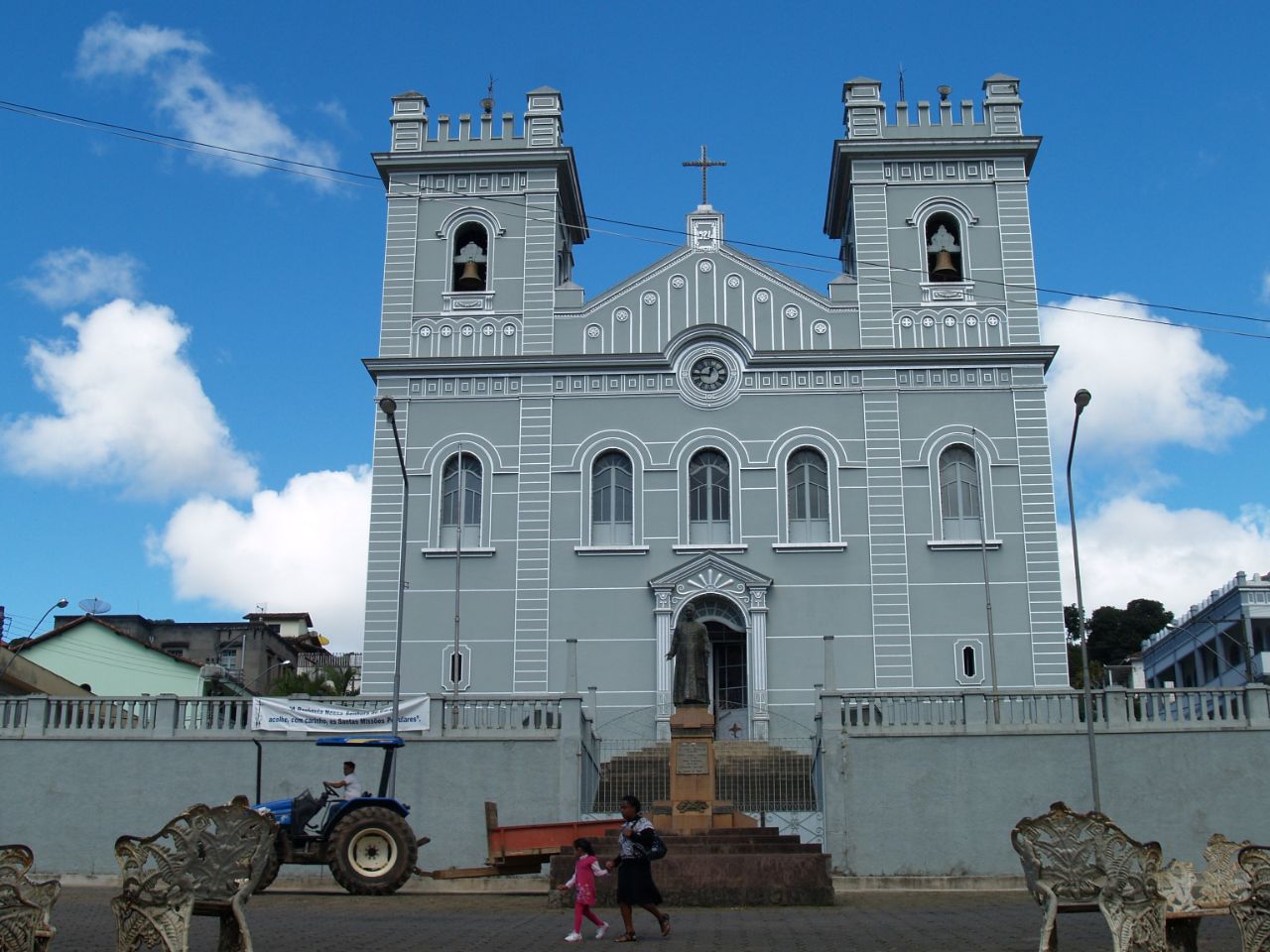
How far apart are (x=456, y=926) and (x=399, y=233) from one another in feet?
70.4

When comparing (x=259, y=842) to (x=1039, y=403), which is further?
(x=1039, y=403)

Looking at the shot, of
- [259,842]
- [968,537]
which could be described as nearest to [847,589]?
[968,537]

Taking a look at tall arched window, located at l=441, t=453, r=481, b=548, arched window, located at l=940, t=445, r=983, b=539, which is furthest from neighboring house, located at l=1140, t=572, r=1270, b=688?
tall arched window, located at l=441, t=453, r=481, b=548

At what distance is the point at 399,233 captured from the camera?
31812 mm

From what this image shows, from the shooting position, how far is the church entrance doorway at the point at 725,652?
28797 mm

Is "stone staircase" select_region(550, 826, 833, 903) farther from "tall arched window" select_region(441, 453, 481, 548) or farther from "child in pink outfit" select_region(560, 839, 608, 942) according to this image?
"tall arched window" select_region(441, 453, 481, 548)

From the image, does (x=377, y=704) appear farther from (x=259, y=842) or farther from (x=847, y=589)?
(x=259, y=842)

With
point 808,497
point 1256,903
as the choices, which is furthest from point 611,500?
point 1256,903

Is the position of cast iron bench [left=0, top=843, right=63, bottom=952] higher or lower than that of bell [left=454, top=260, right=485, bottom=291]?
lower

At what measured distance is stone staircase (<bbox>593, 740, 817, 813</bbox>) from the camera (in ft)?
72.5

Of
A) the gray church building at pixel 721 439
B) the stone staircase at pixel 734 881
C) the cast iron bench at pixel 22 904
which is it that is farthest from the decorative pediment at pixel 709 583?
the cast iron bench at pixel 22 904

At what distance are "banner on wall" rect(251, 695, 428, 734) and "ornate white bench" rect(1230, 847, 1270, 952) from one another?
15200mm

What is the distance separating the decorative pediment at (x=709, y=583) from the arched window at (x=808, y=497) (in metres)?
1.41

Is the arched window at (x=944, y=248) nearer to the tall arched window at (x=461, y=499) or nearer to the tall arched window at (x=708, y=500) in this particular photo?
the tall arched window at (x=708, y=500)
